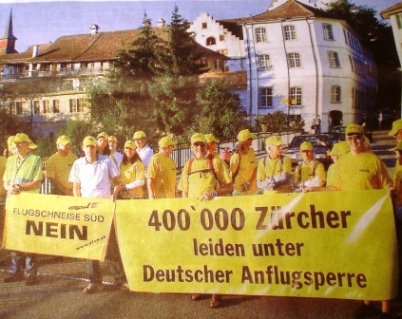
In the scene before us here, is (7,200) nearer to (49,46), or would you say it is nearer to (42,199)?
(42,199)

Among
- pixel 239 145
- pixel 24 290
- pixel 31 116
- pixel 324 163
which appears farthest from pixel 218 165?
pixel 31 116

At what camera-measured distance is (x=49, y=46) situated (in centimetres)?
445

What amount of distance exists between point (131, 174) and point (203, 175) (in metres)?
0.97

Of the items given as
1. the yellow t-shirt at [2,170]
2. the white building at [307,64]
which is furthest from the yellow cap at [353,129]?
the yellow t-shirt at [2,170]

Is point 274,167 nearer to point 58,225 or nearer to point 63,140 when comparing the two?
point 58,225

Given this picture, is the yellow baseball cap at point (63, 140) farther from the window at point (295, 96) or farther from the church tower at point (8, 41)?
the window at point (295, 96)

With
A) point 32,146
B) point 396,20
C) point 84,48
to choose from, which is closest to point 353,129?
point 396,20

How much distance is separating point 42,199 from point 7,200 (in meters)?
0.40

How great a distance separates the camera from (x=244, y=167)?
4.11 m

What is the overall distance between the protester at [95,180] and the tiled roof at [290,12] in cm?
201

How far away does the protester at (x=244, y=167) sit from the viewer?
4.09m

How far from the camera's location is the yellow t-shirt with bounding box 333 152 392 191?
3062 mm

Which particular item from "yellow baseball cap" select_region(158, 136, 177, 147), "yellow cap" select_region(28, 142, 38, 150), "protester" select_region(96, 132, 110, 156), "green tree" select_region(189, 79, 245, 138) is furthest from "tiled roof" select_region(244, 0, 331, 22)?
"yellow cap" select_region(28, 142, 38, 150)

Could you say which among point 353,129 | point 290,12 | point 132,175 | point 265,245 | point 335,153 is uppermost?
point 290,12
